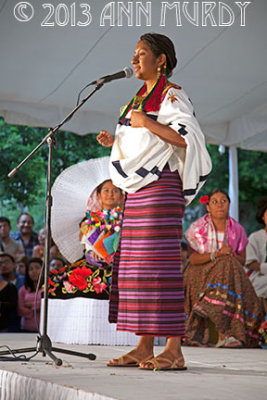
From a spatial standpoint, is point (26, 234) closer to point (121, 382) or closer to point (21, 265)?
point (21, 265)

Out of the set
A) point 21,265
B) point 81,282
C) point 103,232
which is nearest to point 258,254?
point 103,232

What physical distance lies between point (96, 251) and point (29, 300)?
1.65m

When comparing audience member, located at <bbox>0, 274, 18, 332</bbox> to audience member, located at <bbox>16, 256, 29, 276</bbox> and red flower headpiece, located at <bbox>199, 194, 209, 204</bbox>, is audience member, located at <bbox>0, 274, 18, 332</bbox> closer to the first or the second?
audience member, located at <bbox>16, 256, 29, 276</bbox>

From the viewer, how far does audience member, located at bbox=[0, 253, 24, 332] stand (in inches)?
243

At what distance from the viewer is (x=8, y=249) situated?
23.0 feet

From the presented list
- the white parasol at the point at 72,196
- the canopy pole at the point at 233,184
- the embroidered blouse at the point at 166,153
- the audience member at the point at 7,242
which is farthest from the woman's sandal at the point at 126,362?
the canopy pole at the point at 233,184

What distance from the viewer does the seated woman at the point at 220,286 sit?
4.82 meters

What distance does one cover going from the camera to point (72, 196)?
4973 mm

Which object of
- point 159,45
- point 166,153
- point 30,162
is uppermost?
point 30,162

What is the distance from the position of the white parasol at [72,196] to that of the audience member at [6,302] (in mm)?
1302

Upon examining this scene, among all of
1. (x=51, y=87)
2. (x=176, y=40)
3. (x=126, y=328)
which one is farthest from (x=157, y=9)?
(x=126, y=328)

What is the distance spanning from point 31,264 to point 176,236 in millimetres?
3764

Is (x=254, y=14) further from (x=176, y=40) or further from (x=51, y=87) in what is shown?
(x=51, y=87)

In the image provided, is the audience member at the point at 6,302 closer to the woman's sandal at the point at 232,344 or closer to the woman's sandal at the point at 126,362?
the woman's sandal at the point at 232,344
